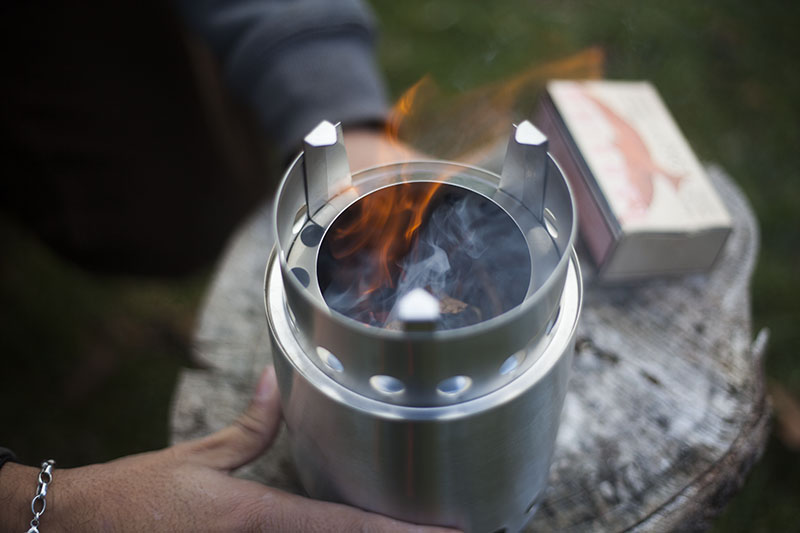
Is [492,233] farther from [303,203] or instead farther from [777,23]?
[777,23]

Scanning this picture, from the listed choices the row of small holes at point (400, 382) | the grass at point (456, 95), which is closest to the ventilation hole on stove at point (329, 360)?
Answer: the row of small holes at point (400, 382)

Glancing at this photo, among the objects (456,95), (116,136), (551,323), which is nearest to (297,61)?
(116,136)

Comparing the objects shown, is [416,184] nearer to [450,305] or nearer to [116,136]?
[450,305]

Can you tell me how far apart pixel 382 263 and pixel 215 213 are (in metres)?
1.14

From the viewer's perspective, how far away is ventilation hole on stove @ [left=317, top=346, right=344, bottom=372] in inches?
23.6

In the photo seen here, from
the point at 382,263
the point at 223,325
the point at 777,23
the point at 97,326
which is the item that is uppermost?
the point at 382,263

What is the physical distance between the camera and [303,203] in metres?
0.69

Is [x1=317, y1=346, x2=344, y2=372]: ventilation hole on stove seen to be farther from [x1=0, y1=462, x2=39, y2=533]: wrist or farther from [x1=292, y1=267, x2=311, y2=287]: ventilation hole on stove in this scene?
[x1=0, y1=462, x2=39, y2=533]: wrist

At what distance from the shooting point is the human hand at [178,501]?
27.4 inches

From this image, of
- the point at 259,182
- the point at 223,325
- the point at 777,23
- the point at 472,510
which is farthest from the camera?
the point at 777,23

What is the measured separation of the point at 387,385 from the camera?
61 centimetres

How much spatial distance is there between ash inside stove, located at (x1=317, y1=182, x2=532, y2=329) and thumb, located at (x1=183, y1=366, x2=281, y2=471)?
0.21 m

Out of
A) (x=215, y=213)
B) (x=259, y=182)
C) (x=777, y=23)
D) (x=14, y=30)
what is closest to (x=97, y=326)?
(x=215, y=213)

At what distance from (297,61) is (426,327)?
2.83 feet
